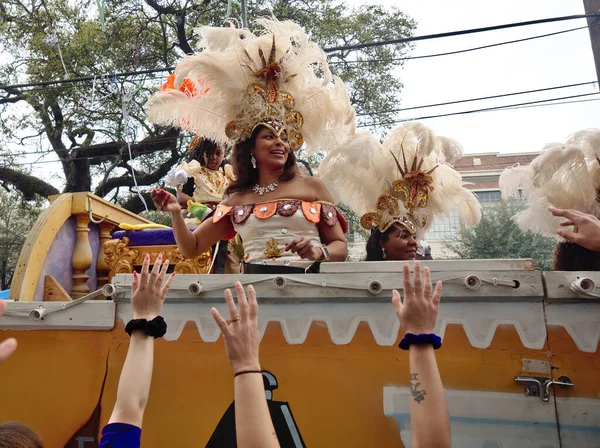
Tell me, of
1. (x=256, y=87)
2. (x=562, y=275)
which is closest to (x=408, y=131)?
(x=256, y=87)

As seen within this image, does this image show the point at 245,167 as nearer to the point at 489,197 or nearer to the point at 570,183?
the point at 570,183

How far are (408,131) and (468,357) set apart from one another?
74.3 inches

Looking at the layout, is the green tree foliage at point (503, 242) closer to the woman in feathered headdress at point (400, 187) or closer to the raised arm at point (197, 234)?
the woman in feathered headdress at point (400, 187)

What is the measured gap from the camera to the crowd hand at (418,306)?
1.32m

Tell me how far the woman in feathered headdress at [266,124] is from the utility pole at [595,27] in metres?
4.55

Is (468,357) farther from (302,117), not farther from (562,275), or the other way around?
(302,117)

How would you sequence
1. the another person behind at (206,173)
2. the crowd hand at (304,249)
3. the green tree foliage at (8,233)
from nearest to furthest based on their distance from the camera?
the crowd hand at (304,249), the another person behind at (206,173), the green tree foliage at (8,233)

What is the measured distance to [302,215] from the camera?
2650 millimetres

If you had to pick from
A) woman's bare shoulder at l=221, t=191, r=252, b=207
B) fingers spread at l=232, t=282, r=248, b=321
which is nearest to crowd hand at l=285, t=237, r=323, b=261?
woman's bare shoulder at l=221, t=191, r=252, b=207

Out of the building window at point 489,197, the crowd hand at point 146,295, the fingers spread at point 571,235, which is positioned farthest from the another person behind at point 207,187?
the building window at point 489,197

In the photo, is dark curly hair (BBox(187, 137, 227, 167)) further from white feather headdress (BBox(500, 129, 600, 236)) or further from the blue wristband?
the blue wristband

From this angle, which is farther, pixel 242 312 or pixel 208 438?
pixel 208 438

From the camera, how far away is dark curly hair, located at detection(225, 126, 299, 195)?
2900 mm

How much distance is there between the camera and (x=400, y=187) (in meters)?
3.29
